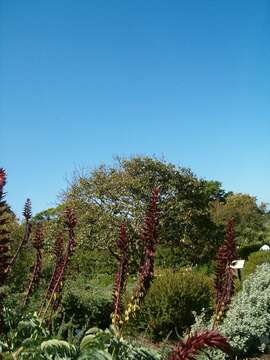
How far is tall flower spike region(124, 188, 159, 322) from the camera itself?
3.58 meters

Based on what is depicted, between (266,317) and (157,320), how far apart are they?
1.90 metres

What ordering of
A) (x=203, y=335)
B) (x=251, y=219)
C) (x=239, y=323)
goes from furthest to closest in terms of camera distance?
(x=251, y=219)
(x=239, y=323)
(x=203, y=335)

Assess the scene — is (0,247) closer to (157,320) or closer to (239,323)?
(239,323)

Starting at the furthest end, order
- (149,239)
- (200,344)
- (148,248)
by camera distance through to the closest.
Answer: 1. (148,248)
2. (149,239)
3. (200,344)

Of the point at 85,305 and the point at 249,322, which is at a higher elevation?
the point at 249,322

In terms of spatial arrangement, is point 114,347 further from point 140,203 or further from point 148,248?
point 140,203

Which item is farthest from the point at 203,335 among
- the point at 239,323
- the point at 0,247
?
the point at 239,323

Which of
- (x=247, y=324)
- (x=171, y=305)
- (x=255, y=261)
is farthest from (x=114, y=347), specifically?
(x=255, y=261)

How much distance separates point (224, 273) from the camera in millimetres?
4840

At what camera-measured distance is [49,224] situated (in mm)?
20453

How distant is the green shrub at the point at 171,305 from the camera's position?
30.5ft

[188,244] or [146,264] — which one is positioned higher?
[188,244]

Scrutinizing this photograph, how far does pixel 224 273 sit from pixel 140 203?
15.5 metres

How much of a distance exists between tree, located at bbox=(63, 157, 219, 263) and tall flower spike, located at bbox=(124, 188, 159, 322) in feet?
49.6
